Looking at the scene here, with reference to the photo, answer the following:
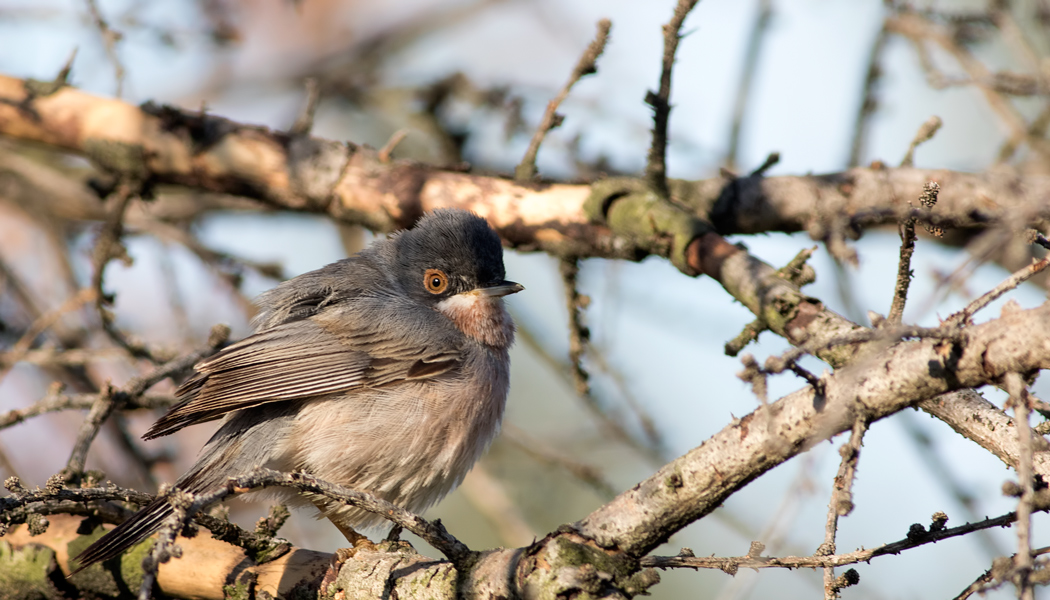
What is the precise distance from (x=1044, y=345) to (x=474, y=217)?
2901 millimetres

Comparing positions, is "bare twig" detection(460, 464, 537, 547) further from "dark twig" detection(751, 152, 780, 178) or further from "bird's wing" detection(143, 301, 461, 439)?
"dark twig" detection(751, 152, 780, 178)

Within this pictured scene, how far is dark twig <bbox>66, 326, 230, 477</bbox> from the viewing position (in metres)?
3.28

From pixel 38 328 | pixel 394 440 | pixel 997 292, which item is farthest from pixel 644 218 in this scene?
pixel 38 328

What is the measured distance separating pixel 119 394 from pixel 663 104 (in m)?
2.72

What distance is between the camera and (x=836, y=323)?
2.91 m

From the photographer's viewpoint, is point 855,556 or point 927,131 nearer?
point 855,556

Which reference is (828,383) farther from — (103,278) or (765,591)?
(765,591)

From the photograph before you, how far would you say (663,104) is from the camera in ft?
11.7

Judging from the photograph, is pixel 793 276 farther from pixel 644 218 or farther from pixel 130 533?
pixel 130 533

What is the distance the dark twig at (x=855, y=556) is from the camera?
1.88m

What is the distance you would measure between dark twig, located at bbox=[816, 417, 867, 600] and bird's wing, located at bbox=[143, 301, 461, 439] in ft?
7.57

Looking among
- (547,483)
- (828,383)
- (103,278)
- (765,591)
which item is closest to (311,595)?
(828,383)

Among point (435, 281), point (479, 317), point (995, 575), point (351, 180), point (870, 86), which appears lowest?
point (995, 575)

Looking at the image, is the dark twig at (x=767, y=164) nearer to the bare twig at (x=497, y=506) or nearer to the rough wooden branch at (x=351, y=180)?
the rough wooden branch at (x=351, y=180)
